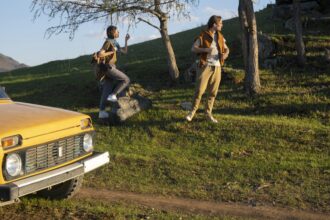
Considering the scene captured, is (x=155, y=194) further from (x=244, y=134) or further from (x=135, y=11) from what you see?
(x=135, y=11)

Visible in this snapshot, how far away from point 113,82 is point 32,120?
17.0ft

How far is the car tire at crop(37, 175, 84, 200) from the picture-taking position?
665 centimetres

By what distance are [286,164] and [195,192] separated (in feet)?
5.82

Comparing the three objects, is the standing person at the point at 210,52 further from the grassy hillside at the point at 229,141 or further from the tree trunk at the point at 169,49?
the tree trunk at the point at 169,49

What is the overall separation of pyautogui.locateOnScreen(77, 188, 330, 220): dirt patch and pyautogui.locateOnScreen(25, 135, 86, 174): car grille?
1.06 m

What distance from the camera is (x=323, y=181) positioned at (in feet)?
24.8

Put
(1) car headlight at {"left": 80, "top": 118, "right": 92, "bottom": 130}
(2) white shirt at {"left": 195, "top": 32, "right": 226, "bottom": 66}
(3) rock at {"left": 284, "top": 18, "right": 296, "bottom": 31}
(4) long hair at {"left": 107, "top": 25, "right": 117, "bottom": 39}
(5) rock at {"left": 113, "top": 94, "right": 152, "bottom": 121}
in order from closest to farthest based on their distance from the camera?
(1) car headlight at {"left": 80, "top": 118, "right": 92, "bottom": 130} < (2) white shirt at {"left": 195, "top": 32, "right": 226, "bottom": 66} < (4) long hair at {"left": 107, "top": 25, "right": 117, "bottom": 39} < (5) rock at {"left": 113, "top": 94, "right": 152, "bottom": 121} < (3) rock at {"left": 284, "top": 18, "right": 296, "bottom": 31}

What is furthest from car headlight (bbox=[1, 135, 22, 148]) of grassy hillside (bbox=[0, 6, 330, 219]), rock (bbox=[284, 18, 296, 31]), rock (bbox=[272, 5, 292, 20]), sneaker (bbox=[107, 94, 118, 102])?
rock (bbox=[272, 5, 292, 20])

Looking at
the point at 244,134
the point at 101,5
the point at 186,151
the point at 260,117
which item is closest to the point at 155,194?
the point at 186,151

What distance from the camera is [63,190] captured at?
6672 mm

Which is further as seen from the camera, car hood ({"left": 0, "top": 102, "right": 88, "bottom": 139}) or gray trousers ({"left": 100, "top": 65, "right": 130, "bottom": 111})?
gray trousers ({"left": 100, "top": 65, "right": 130, "bottom": 111})

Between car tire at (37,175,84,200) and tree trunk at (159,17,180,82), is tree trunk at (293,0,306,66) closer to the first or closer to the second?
tree trunk at (159,17,180,82)

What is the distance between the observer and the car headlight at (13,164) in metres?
5.32

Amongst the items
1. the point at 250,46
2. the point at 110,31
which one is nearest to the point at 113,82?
the point at 110,31
